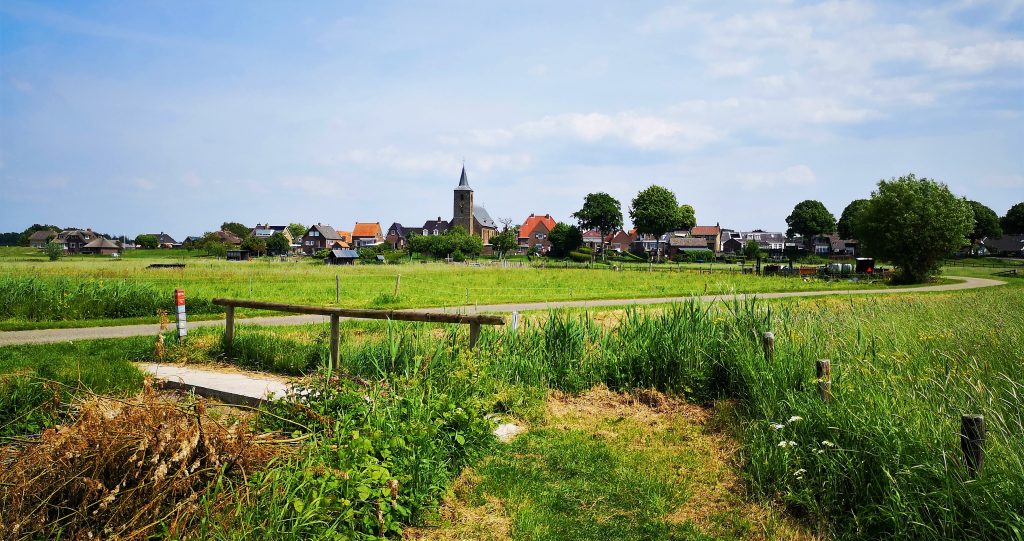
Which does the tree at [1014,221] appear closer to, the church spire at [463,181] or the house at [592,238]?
the house at [592,238]

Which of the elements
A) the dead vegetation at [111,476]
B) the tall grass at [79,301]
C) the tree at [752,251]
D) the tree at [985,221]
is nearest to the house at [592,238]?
the tree at [752,251]

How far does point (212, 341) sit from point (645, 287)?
2583 centimetres

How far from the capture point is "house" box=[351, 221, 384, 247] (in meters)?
150

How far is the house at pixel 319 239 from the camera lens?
5325 inches

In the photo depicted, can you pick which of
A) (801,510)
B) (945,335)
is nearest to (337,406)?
(801,510)

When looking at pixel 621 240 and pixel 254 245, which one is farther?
pixel 621 240

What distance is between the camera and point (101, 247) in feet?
403

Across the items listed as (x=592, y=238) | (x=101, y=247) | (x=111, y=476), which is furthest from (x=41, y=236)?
(x=111, y=476)

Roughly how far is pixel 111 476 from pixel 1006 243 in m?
139

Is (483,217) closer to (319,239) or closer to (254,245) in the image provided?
(319,239)

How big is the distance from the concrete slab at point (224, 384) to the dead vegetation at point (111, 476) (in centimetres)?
381

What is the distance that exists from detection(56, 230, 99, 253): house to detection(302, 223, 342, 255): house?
46845 mm

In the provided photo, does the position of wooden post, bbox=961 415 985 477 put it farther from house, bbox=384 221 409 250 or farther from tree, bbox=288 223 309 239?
tree, bbox=288 223 309 239

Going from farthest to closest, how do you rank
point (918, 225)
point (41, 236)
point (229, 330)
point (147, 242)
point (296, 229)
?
1. point (296, 229)
2. point (41, 236)
3. point (147, 242)
4. point (918, 225)
5. point (229, 330)
